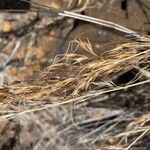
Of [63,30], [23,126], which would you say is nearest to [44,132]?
[23,126]

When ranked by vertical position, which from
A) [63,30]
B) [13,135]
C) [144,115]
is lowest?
[13,135]

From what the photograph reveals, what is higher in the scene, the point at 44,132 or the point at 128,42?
the point at 128,42

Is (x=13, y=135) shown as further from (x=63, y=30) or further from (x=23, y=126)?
(x=63, y=30)

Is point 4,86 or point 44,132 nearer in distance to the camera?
point 4,86

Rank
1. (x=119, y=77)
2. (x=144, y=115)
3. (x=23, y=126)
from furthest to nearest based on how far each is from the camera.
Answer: (x=23, y=126) < (x=119, y=77) < (x=144, y=115)
